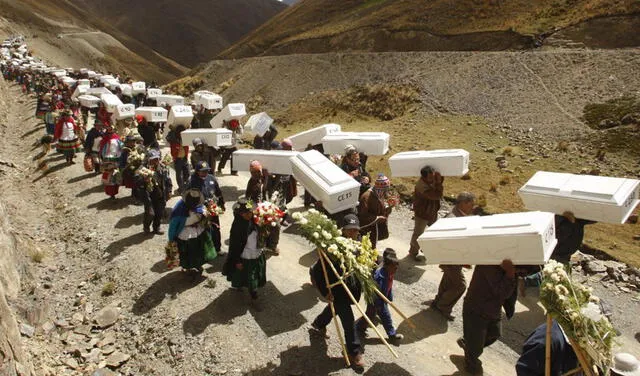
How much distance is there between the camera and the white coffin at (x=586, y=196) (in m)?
7.69

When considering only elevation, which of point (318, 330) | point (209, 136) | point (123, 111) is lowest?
point (318, 330)

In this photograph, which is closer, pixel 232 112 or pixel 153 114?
pixel 232 112

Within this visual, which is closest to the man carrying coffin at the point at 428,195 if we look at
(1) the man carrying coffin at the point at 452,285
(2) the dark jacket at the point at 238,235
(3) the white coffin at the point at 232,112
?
(1) the man carrying coffin at the point at 452,285

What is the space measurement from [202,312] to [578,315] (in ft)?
19.8

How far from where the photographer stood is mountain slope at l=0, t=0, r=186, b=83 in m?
66.9

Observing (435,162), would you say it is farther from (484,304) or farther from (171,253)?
(171,253)

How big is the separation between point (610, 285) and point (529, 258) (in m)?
5.47

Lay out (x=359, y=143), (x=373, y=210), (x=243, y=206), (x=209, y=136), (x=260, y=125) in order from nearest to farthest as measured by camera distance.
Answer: (x=243, y=206) → (x=373, y=210) → (x=359, y=143) → (x=209, y=136) → (x=260, y=125)

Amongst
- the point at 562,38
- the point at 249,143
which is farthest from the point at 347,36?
the point at 249,143

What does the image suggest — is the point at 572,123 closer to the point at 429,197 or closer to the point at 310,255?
the point at 429,197

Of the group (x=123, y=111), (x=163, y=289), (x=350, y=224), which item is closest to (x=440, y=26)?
(x=123, y=111)

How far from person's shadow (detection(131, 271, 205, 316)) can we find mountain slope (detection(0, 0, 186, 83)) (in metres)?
67.6

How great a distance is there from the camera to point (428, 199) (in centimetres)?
946

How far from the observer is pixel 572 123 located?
21188 millimetres
